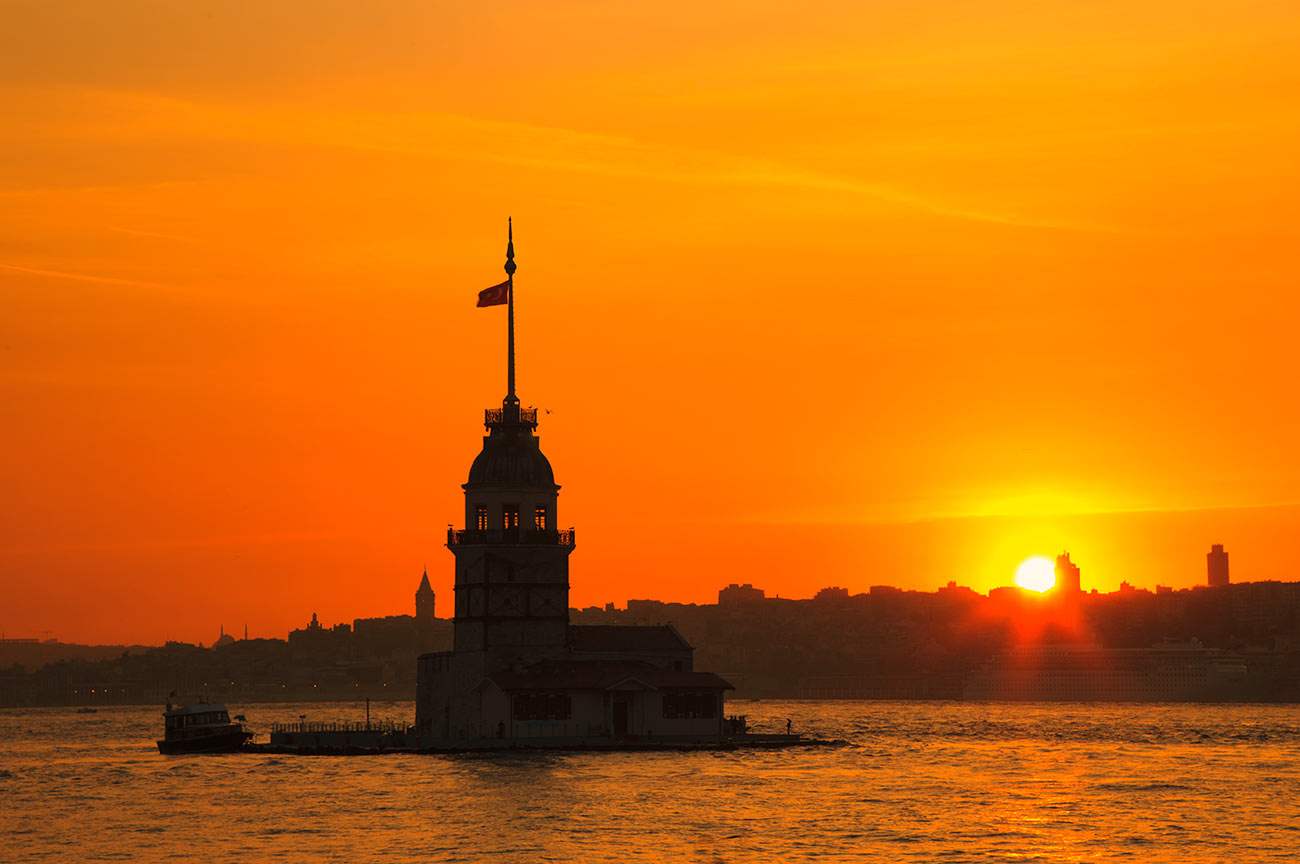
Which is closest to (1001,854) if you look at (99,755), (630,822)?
(630,822)

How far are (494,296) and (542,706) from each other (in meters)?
21.6

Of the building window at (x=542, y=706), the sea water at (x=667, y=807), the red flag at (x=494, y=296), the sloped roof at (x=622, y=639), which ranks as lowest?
the sea water at (x=667, y=807)

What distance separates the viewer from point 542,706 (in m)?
104

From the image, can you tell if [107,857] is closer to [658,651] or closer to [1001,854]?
[1001,854]

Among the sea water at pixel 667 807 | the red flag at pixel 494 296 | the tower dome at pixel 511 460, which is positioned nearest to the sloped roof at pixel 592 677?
the sea water at pixel 667 807

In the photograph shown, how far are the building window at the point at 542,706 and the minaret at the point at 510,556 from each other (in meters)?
2.63

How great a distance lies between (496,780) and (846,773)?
19.0 metres

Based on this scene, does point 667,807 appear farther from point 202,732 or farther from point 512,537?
point 202,732

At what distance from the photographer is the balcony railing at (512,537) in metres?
108

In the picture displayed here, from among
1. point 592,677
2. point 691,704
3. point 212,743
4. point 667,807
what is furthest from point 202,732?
point 667,807

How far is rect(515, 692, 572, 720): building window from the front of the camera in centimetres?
10381

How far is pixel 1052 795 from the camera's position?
8938 cm

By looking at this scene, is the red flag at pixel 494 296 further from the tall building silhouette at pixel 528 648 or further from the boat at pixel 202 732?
the boat at pixel 202 732

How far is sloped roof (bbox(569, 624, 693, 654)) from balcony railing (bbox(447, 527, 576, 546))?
5.01m
